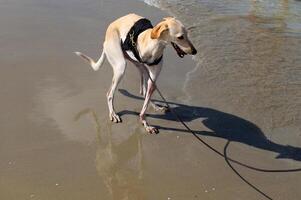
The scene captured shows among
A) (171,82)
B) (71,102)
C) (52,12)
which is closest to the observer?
(71,102)

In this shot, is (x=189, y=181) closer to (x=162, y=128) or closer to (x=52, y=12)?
(x=162, y=128)

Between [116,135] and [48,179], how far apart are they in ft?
4.52

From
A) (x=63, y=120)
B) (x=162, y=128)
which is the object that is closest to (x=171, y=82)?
(x=162, y=128)

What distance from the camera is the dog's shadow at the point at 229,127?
648 cm

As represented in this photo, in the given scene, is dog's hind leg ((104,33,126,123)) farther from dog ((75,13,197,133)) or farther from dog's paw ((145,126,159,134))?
dog's paw ((145,126,159,134))

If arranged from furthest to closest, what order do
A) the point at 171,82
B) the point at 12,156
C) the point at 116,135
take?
1. the point at 171,82
2. the point at 116,135
3. the point at 12,156

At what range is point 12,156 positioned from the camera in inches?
233

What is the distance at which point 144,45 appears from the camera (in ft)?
21.5

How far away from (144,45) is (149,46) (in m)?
0.10

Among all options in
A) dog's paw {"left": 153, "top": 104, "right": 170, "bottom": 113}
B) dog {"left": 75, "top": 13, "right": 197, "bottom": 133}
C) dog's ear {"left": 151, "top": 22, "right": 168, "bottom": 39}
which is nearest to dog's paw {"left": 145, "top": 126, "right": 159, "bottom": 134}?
dog {"left": 75, "top": 13, "right": 197, "bottom": 133}

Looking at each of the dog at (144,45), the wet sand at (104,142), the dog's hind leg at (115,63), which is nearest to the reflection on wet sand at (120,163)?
the wet sand at (104,142)

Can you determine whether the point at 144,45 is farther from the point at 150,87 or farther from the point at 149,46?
A: the point at 150,87

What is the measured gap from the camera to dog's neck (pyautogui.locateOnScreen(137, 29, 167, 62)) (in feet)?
21.1

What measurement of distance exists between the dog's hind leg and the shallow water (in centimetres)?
133
